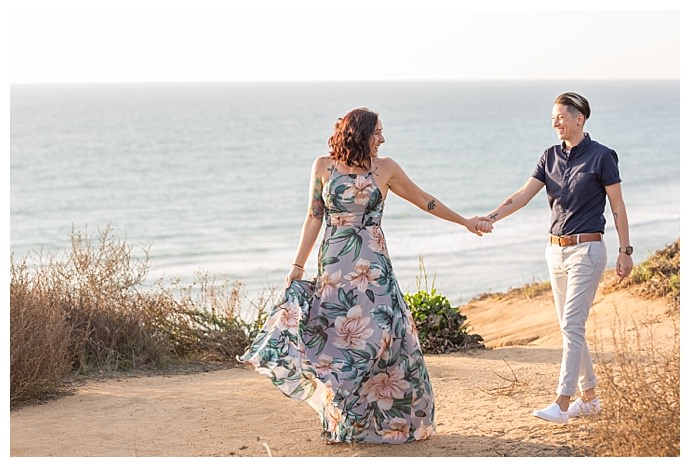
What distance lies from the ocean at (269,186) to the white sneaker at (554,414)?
13.8 feet

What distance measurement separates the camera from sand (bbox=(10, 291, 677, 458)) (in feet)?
20.7

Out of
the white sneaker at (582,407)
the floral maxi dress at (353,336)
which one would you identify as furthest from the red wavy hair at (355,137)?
the white sneaker at (582,407)

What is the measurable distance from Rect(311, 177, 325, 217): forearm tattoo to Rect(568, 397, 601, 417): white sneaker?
88.1 inches

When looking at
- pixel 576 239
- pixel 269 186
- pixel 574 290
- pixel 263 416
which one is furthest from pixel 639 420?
pixel 269 186

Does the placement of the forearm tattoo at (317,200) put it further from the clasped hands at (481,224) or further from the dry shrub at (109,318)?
the dry shrub at (109,318)

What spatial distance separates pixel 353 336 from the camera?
606 centimetres

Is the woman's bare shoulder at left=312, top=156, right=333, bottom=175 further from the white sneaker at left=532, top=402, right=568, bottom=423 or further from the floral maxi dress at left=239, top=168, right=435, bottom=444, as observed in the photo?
the white sneaker at left=532, top=402, right=568, bottom=423

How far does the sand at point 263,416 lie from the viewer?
630 cm

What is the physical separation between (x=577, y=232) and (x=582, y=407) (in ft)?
4.03

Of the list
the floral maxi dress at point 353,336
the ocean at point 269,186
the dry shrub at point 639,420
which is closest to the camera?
the dry shrub at point 639,420

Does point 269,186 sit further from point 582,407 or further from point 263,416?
point 582,407

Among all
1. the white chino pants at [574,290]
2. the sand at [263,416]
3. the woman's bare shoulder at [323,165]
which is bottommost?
the sand at [263,416]

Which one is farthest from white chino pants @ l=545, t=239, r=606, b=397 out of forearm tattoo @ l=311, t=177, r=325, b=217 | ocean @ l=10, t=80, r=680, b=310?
ocean @ l=10, t=80, r=680, b=310
